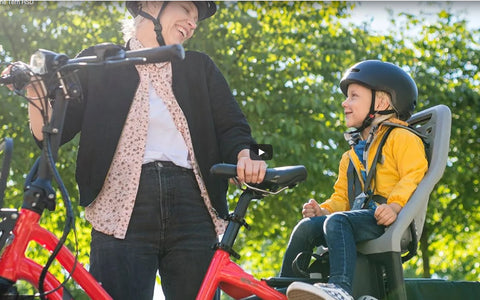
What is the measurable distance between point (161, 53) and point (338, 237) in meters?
1.33

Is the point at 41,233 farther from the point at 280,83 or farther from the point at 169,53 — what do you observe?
the point at 280,83

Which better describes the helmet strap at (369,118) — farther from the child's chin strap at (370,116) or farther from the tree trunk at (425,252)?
the tree trunk at (425,252)

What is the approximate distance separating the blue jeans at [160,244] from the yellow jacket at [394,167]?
3.06 feet

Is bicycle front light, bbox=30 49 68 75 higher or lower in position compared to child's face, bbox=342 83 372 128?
higher

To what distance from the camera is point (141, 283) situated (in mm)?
3053

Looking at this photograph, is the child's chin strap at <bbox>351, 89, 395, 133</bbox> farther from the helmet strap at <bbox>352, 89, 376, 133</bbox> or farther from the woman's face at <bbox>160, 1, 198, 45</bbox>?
the woman's face at <bbox>160, 1, 198, 45</bbox>

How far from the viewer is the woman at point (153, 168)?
3.06m

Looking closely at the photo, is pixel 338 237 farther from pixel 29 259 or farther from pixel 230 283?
pixel 29 259

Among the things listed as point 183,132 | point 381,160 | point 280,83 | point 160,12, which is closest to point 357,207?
point 381,160

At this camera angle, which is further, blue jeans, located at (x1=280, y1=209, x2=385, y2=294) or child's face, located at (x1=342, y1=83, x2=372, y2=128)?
child's face, located at (x1=342, y1=83, x2=372, y2=128)

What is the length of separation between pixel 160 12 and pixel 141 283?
1114 millimetres

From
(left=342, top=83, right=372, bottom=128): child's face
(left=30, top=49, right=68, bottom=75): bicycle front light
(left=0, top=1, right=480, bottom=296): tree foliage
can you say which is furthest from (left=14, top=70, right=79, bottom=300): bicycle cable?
(left=0, top=1, right=480, bottom=296): tree foliage

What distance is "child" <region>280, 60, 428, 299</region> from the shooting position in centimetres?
334

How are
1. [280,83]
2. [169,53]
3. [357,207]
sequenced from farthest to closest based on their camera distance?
[280,83] < [357,207] < [169,53]
